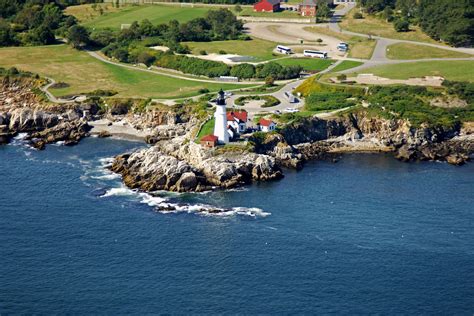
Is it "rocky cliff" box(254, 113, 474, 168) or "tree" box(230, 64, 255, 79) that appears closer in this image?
"rocky cliff" box(254, 113, 474, 168)

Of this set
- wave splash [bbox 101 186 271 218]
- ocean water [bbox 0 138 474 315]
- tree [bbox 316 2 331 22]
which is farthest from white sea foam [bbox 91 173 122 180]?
tree [bbox 316 2 331 22]

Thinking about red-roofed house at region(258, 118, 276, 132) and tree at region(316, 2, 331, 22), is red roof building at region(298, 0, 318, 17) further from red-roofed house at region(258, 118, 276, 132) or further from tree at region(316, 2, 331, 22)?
red-roofed house at region(258, 118, 276, 132)

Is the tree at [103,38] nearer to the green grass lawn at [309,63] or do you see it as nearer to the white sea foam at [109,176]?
the green grass lawn at [309,63]

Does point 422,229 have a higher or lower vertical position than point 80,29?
lower

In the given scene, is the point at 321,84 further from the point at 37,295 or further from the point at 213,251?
the point at 37,295

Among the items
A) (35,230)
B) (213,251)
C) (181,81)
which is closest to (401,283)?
(213,251)

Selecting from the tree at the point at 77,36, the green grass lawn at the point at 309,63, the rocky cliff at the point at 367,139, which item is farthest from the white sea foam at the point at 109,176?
the tree at the point at 77,36

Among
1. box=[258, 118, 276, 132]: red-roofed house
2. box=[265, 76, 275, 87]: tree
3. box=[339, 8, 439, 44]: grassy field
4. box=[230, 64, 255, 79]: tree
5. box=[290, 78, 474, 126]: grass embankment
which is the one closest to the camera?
box=[258, 118, 276, 132]: red-roofed house
